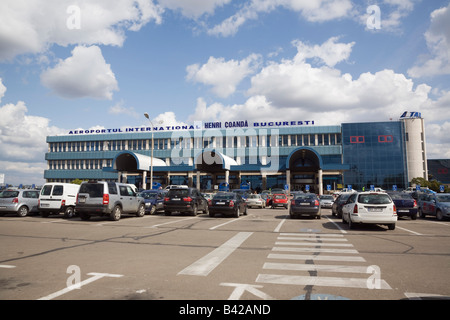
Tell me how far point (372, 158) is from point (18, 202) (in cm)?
6792

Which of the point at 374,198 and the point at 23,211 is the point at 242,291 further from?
the point at 23,211

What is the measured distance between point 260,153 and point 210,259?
205 feet

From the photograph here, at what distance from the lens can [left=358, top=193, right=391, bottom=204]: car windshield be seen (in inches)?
525

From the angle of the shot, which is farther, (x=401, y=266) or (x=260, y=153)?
(x=260, y=153)

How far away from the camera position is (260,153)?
6931 centimetres

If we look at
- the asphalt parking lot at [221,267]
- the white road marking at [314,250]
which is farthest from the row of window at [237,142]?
the white road marking at [314,250]

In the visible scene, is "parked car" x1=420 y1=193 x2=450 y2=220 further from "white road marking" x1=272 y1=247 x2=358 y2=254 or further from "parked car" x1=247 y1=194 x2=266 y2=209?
"parked car" x1=247 y1=194 x2=266 y2=209

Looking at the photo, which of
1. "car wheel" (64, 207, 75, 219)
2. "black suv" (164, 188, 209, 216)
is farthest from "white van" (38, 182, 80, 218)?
"black suv" (164, 188, 209, 216)

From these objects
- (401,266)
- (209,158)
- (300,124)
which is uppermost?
(300,124)

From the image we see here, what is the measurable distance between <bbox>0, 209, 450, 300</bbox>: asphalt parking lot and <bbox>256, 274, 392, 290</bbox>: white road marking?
16 millimetres

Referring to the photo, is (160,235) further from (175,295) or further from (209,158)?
(209,158)

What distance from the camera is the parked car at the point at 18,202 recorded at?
1859cm

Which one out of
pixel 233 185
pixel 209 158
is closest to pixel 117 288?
pixel 209 158

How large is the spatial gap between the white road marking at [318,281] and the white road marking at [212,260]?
114cm
